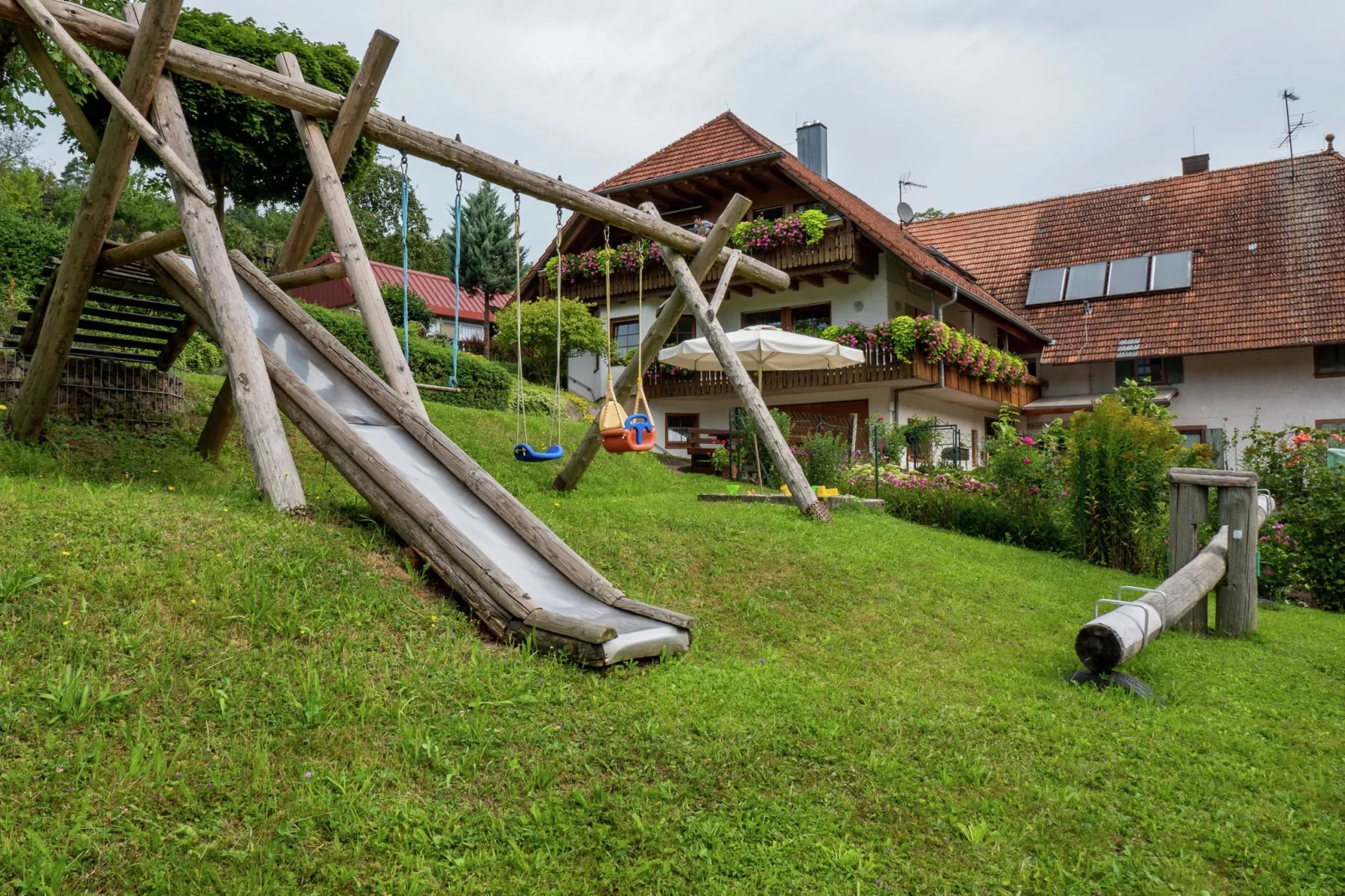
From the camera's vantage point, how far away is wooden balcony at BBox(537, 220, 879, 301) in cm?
1912

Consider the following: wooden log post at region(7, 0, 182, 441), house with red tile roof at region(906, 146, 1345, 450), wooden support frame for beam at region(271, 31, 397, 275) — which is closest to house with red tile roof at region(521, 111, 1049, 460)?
house with red tile roof at region(906, 146, 1345, 450)

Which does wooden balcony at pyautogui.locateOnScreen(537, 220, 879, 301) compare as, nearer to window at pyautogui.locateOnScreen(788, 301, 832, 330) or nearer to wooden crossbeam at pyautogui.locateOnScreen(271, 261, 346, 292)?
window at pyautogui.locateOnScreen(788, 301, 832, 330)

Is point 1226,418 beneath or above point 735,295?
beneath

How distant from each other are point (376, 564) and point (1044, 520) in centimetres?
900

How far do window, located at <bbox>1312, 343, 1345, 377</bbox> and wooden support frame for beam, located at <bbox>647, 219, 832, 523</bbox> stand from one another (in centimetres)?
1765

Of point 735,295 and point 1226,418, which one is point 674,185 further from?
point 1226,418

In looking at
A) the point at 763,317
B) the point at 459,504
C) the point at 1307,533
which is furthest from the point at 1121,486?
the point at 763,317

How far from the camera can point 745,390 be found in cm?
940

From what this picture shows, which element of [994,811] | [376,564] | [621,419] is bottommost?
[994,811]

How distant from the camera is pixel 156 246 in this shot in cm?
666

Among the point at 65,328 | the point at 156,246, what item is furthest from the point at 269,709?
the point at 65,328

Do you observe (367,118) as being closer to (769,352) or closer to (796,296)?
(769,352)

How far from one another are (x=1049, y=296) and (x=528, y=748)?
24636 millimetres

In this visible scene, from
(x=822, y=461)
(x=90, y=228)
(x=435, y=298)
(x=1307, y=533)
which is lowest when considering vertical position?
(x=1307, y=533)
